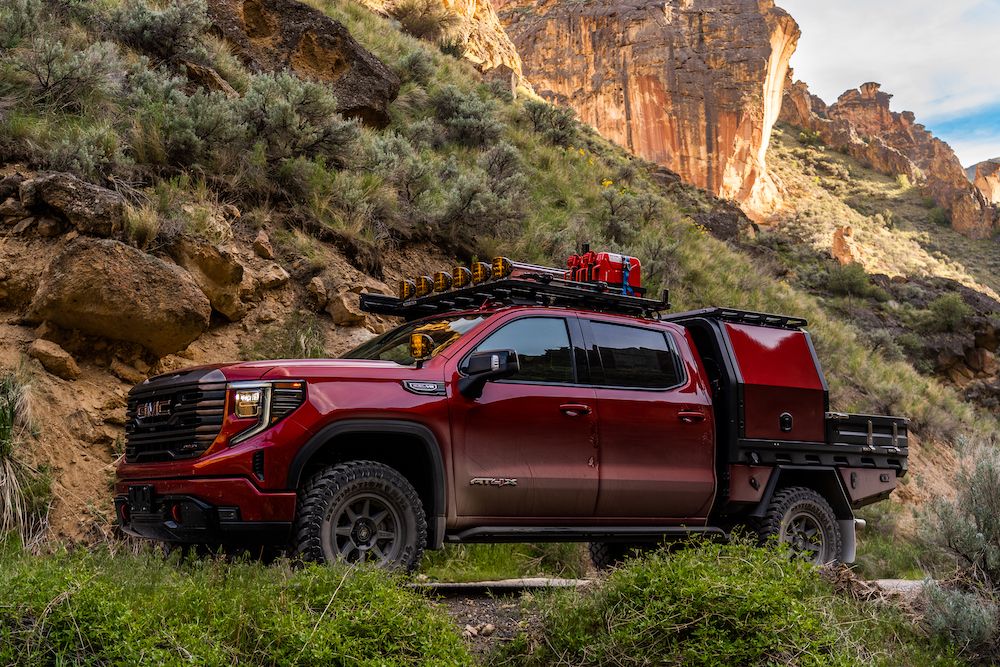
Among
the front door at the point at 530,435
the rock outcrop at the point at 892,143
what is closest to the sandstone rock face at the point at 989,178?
the rock outcrop at the point at 892,143

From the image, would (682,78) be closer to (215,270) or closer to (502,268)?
(215,270)

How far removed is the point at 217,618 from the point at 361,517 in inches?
56.1

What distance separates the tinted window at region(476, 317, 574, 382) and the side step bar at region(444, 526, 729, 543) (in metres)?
1.07

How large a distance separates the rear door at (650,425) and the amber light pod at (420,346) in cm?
144

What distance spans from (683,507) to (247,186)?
7005 mm

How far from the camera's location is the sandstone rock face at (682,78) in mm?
55500

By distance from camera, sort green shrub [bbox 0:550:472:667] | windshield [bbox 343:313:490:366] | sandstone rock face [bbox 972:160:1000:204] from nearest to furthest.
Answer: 1. green shrub [bbox 0:550:472:667]
2. windshield [bbox 343:313:490:366]
3. sandstone rock face [bbox 972:160:1000:204]

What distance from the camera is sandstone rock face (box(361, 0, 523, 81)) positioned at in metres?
27.0

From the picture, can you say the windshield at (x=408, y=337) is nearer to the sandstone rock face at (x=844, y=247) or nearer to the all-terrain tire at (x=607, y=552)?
the all-terrain tire at (x=607, y=552)

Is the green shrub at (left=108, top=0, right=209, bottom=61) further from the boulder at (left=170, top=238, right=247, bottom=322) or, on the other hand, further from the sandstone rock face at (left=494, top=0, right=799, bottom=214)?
the sandstone rock face at (left=494, top=0, right=799, bottom=214)

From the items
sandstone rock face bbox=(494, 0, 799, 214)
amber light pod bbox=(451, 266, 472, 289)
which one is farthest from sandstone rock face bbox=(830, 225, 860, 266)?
amber light pod bbox=(451, 266, 472, 289)

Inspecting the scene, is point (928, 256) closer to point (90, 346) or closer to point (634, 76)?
point (634, 76)

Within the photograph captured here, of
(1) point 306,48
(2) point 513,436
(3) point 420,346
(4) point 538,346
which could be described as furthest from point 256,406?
(1) point 306,48

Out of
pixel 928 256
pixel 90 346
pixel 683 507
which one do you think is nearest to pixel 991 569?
pixel 683 507
